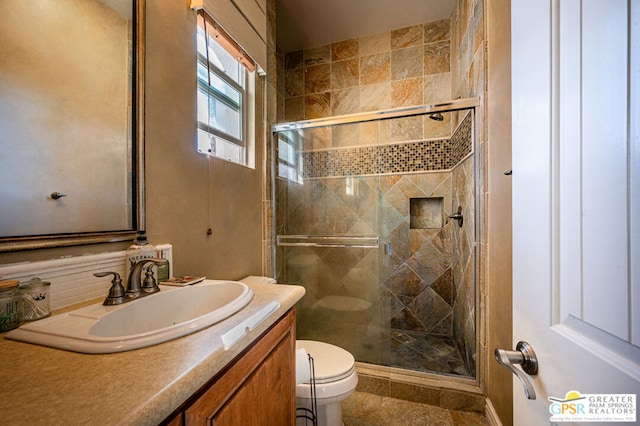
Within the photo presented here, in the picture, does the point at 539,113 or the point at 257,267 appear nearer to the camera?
the point at 539,113

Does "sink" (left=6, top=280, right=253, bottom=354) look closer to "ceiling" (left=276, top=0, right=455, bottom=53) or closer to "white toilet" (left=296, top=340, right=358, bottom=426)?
"white toilet" (left=296, top=340, right=358, bottom=426)

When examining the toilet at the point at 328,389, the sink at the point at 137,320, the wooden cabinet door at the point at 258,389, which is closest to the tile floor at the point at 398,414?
the toilet at the point at 328,389

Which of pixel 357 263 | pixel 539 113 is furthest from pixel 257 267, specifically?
pixel 539 113

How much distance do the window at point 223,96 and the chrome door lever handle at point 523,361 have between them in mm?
1304

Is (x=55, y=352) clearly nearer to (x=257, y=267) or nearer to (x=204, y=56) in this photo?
(x=257, y=267)

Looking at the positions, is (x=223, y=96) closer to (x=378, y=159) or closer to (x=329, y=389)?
(x=378, y=159)

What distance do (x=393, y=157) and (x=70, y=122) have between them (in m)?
2.22

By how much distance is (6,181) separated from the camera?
590mm

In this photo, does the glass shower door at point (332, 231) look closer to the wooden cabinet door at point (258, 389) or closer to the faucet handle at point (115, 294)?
the wooden cabinet door at point (258, 389)

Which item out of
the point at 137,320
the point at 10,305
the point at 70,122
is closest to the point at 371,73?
the point at 70,122

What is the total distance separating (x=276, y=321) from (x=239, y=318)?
0.19m

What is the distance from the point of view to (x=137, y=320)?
0.73 m

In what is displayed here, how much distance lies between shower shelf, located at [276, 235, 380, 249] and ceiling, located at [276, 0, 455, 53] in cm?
189

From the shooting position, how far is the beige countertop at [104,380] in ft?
1.07
